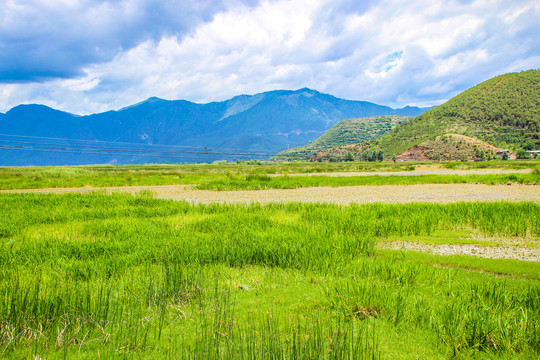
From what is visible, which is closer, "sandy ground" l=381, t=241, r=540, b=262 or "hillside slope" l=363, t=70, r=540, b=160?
"sandy ground" l=381, t=241, r=540, b=262

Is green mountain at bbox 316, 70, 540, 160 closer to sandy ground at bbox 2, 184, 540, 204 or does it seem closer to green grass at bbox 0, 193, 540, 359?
sandy ground at bbox 2, 184, 540, 204

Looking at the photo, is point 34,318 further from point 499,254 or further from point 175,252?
point 499,254

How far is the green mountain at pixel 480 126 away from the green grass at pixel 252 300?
379 feet

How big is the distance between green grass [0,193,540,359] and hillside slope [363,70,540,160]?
116258 mm

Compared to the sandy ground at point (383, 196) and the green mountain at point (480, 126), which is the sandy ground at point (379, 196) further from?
the green mountain at point (480, 126)

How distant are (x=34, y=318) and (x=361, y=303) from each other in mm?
3829

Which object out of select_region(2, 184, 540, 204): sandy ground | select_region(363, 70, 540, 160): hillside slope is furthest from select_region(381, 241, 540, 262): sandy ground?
select_region(363, 70, 540, 160): hillside slope

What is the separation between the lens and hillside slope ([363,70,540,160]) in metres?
112

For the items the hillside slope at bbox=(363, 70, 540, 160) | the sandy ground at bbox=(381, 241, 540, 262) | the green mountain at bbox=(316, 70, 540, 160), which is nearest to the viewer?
the sandy ground at bbox=(381, 241, 540, 262)

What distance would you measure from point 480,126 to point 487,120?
4631 millimetres

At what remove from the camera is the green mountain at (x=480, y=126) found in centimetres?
10800

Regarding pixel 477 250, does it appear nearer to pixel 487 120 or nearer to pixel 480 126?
pixel 480 126

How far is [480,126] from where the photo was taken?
124 meters

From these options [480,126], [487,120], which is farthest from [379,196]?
[487,120]
